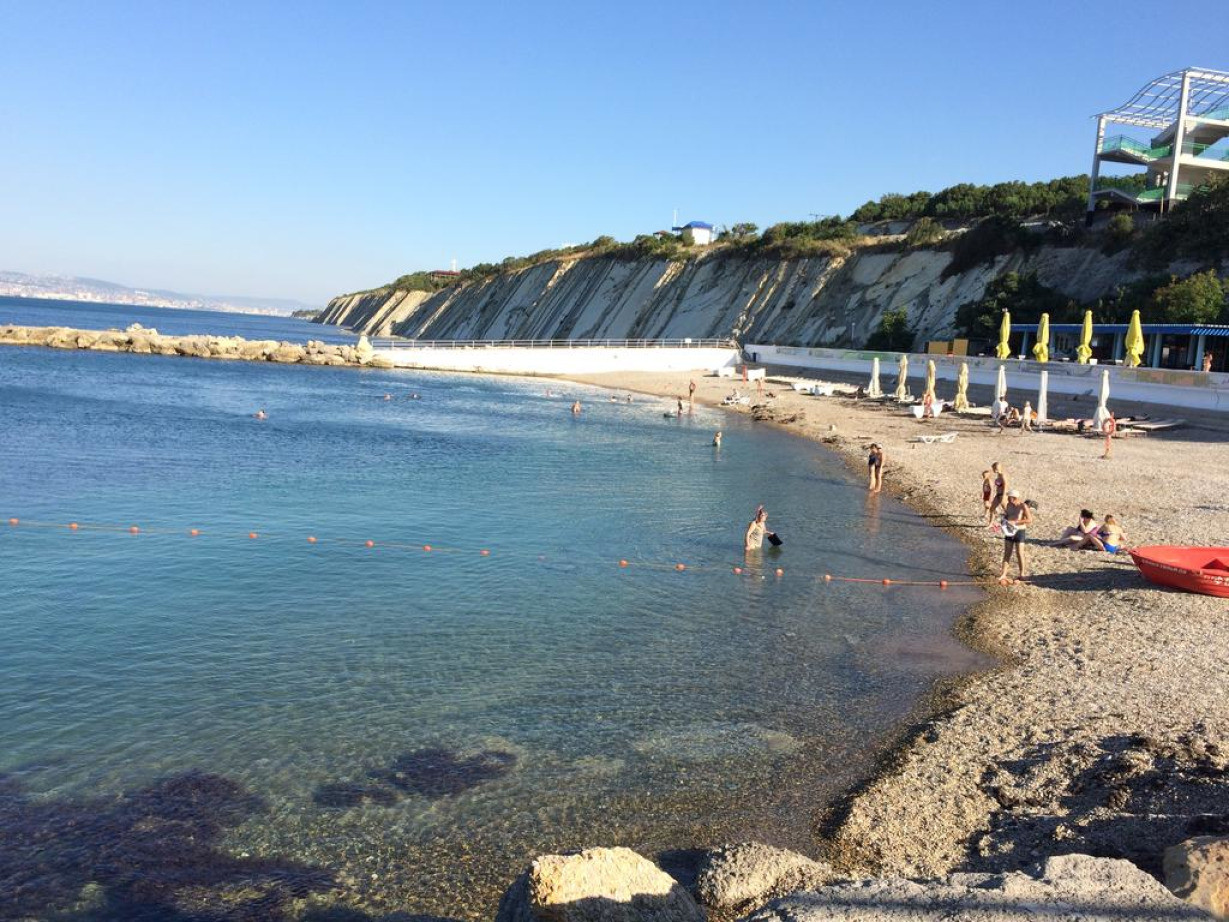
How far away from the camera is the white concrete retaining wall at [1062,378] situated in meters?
30.8

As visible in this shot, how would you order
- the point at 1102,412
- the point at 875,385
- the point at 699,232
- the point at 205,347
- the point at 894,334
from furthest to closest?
the point at 699,232
the point at 205,347
the point at 894,334
the point at 875,385
the point at 1102,412

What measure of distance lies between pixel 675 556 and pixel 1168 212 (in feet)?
143

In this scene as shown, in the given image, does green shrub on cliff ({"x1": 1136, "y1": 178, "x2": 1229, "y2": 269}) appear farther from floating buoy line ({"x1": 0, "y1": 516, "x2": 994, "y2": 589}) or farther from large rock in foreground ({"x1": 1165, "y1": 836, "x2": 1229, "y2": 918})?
large rock in foreground ({"x1": 1165, "y1": 836, "x2": 1229, "y2": 918})

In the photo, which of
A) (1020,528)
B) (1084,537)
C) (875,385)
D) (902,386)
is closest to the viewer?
(1020,528)

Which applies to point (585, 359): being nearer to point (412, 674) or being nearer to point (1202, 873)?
point (412, 674)

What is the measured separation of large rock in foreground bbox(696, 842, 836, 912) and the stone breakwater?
215 feet

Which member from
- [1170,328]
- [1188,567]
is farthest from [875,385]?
[1188,567]

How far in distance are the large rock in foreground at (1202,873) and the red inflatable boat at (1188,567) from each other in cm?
951

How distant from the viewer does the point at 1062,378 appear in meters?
36.2

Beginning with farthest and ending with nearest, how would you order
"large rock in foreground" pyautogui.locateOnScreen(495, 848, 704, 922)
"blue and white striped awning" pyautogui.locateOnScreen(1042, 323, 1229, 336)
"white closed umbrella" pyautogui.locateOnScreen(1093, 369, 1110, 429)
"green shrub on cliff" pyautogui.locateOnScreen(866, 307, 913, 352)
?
"green shrub on cliff" pyautogui.locateOnScreen(866, 307, 913, 352) → "blue and white striped awning" pyautogui.locateOnScreen(1042, 323, 1229, 336) → "white closed umbrella" pyautogui.locateOnScreen(1093, 369, 1110, 429) → "large rock in foreground" pyautogui.locateOnScreen(495, 848, 704, 922)

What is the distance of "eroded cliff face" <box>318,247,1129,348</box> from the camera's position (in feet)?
182

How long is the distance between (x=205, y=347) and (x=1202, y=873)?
74.6m

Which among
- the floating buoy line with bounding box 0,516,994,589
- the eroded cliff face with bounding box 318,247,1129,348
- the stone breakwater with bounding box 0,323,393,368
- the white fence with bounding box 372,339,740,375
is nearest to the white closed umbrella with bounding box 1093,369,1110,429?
the floating buoy line with bounding box 0,516,994,589

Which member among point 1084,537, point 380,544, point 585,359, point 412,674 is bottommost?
point 412,674
